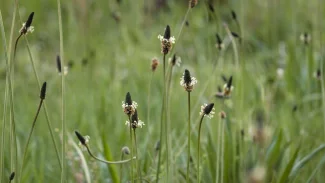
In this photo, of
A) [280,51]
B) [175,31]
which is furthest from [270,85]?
[175,31]

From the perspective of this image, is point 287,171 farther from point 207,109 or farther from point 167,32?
point 167,32

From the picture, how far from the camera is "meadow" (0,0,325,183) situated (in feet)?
3.19

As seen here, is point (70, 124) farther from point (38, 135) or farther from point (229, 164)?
point (229, 164)

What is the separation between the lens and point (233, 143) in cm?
137

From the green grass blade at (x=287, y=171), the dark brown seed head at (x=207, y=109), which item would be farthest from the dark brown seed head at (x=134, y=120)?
the green grass blade at (x=287, y=171)

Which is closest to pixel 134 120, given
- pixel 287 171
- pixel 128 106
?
pixel 128 106

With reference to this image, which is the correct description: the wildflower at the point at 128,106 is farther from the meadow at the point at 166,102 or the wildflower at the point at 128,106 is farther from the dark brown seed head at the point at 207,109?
the dark brown seed head at the point at 207,109

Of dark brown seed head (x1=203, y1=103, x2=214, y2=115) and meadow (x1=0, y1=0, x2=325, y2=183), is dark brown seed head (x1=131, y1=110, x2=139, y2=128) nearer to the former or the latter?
meadow (x1=0, y1=0, x2=325, y2=183)

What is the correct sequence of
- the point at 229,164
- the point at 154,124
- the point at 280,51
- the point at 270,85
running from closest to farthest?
the point at 229,164, the point at 154,124, the point at 270,85, the point at 280,51

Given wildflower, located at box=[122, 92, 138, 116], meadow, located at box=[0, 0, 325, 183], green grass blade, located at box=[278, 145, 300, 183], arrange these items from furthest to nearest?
green grass blade, located at box=[278, 145, 300, 183]
meadow, located at box=[0, 0, 325, 183]
wildflower, located at box=[122, 92, 138, 116]

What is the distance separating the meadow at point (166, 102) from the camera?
971 millimetres

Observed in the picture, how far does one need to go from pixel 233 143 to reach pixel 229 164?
2.9 inches

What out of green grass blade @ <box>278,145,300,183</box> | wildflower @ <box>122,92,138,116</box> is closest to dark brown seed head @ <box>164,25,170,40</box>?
wildflower @ <box>122,92,138,116</box>

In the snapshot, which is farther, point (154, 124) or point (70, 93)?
point (70, 93)
